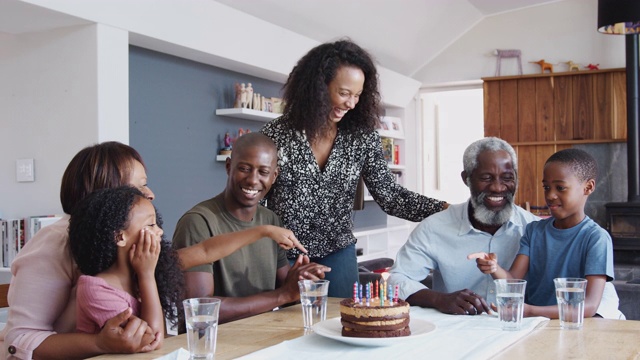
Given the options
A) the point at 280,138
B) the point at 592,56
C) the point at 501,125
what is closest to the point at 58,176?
the point at 280,138

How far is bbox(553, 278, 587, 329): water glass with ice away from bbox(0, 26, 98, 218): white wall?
2800mm

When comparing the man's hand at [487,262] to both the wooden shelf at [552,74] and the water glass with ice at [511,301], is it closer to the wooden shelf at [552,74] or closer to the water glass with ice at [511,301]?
the water glass with ice at [511,301]

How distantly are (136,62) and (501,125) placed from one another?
4554mm

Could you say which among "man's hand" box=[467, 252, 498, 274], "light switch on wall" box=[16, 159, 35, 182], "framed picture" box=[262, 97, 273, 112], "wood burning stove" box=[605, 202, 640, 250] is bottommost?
"wood burning stove" box=[605, 202, 640, 250]

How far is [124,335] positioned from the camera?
4.60 ft

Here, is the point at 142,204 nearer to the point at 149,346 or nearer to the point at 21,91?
the point at 149,346

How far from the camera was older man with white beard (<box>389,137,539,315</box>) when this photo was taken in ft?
7.32

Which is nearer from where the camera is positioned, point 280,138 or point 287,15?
point 280,138

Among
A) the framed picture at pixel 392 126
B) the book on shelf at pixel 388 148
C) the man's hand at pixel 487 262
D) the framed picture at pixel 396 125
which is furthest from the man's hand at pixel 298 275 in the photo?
the framed picture at pixel 396 125

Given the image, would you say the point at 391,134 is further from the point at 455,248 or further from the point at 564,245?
the point at 564,245

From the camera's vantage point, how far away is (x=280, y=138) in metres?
2.52

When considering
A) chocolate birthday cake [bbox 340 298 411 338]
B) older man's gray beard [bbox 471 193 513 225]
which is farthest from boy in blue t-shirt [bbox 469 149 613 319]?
chocolate birthday cake [bbox 340 298 411 338]

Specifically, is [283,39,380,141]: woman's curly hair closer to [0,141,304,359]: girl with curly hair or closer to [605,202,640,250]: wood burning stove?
[0,141,304,359]: girl with curly hair

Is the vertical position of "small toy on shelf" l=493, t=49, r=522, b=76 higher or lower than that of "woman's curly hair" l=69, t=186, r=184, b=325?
higher
